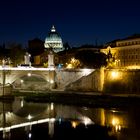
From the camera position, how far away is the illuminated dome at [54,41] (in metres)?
72.2

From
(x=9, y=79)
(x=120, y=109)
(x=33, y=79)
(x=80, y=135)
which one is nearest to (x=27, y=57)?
(x=33, y=79)

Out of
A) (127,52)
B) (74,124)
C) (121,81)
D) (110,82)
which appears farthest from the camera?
(127,52)

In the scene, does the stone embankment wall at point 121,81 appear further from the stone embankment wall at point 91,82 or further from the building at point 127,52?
the building at point 127,52

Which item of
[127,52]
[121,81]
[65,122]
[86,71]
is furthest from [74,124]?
[127,52]

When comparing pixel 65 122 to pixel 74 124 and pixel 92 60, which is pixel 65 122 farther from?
pixel 92 60

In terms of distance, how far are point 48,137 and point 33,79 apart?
64.8 feet

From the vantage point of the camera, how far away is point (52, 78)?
122ft

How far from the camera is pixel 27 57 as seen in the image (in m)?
41.6

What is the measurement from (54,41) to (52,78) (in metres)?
36.1

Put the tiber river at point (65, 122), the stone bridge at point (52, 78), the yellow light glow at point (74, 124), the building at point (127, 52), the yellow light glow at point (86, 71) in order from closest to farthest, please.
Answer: the tiber river at point (65, 122)
the yellow light glow at point (74, 124)
the stone bridge at point (52, 78)
the yellow light glow at point (86, 71)
the building at point (127, 52)

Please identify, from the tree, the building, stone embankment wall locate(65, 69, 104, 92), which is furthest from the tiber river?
the building

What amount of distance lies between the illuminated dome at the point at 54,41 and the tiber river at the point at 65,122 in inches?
1637

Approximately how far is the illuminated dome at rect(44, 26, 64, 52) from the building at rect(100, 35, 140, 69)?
23.4 m

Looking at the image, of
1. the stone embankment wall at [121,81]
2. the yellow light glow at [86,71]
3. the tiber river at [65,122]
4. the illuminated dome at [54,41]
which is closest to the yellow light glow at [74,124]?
the tiber river at [65,122]
